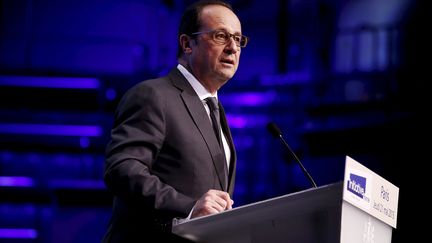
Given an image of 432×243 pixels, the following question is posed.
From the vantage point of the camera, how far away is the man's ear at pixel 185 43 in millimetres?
2139

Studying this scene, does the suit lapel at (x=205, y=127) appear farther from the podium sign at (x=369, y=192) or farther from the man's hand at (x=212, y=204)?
the podium sign at (x=369, y=192)

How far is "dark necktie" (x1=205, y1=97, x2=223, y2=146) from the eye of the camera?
1976 millimetres

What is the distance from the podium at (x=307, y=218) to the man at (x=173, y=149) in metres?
Answer: 0.06

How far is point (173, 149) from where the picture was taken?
1.85 meters

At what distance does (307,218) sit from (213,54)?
69 centimetres

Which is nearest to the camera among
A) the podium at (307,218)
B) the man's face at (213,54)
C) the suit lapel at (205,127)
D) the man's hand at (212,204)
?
the podium at (307,218)

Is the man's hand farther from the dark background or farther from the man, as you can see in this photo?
the dark background

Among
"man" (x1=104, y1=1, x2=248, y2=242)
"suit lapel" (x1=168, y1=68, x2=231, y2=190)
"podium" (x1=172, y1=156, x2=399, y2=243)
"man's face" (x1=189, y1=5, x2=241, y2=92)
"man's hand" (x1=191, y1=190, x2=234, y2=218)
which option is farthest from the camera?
"man's face" (x1=189, y1=5, x2=241, y2=92)

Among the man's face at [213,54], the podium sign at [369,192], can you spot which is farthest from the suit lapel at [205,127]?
the podium sign at [369,192]

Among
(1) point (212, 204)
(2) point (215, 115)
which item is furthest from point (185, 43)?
(1) point (212, 204)

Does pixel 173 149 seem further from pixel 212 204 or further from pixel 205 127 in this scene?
pixel 212 204

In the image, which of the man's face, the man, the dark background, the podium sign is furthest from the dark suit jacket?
the dark background

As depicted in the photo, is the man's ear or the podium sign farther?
the man's ear

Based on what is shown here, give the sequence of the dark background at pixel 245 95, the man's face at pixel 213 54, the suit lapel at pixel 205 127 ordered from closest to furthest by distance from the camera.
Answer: the suit lapel at pixel 205 127, the man's face at pixel 213 54, the dark background at pixel 245 95
